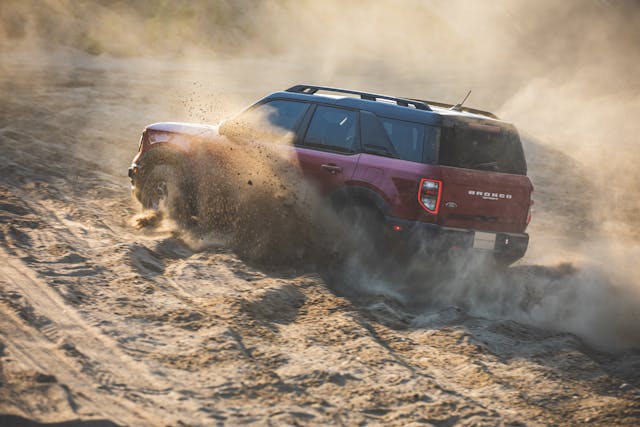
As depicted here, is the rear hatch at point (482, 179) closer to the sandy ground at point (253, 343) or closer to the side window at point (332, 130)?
the sandy ground at point (253, 343)

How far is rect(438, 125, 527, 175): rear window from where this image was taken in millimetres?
5961

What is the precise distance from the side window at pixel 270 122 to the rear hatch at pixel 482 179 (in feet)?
5.17

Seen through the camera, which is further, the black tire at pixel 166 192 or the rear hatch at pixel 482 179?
the black tire at pixel 166 192

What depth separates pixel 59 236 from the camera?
21.3ft

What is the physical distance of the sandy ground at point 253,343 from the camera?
369cm

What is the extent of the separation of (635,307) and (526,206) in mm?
1344

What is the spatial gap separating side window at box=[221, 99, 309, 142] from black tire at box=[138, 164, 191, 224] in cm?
85

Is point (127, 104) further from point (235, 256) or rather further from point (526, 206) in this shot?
point (526, 206)

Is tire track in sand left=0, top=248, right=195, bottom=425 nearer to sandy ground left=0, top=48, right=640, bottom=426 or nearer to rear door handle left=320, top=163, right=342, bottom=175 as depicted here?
sandy ground left=0, top=48, right=640, bottom=426

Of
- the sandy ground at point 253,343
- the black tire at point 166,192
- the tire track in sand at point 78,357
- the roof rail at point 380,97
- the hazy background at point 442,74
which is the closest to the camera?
the tire track in sand at point 78,357

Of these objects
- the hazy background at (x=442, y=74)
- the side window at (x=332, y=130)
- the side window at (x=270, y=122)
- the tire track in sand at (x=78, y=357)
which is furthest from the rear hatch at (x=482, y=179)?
the tire track in sand at (x=78, y=357)

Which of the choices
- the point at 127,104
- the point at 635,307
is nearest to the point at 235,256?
the point at 635,307

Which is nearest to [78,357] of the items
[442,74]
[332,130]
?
[332,130]

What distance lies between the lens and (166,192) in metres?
7.44
